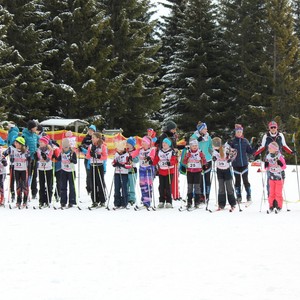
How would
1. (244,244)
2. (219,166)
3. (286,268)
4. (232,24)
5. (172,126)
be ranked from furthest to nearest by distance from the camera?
1. (232,24)
2. (172,126)
3. (219,166)
4. (244,244)
5. (286,268)

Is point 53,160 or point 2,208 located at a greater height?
point 53,160

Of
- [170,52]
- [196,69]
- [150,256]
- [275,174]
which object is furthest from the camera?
[170,52]

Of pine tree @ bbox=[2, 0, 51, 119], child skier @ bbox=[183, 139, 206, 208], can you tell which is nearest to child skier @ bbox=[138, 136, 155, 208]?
child skier @ bbox=[183, 139, 206, 208]

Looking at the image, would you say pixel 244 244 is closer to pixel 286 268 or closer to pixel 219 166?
pixel 286 268

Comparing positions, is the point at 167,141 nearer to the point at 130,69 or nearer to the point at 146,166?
A: the point at 146,166

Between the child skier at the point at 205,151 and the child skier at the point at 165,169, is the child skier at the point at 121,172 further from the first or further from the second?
the child skier at the point at 205,151

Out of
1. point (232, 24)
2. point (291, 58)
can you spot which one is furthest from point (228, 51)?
point (291, 58)

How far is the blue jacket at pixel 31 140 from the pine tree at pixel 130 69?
23.9 metres

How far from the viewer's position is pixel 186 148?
11.9 m

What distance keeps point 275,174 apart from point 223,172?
1.12m

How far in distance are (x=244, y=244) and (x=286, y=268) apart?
1.37 metres

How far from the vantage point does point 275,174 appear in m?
10.8

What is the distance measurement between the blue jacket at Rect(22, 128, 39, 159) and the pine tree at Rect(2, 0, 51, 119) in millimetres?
20192

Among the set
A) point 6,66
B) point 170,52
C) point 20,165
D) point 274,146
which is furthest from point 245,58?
point 20,165
